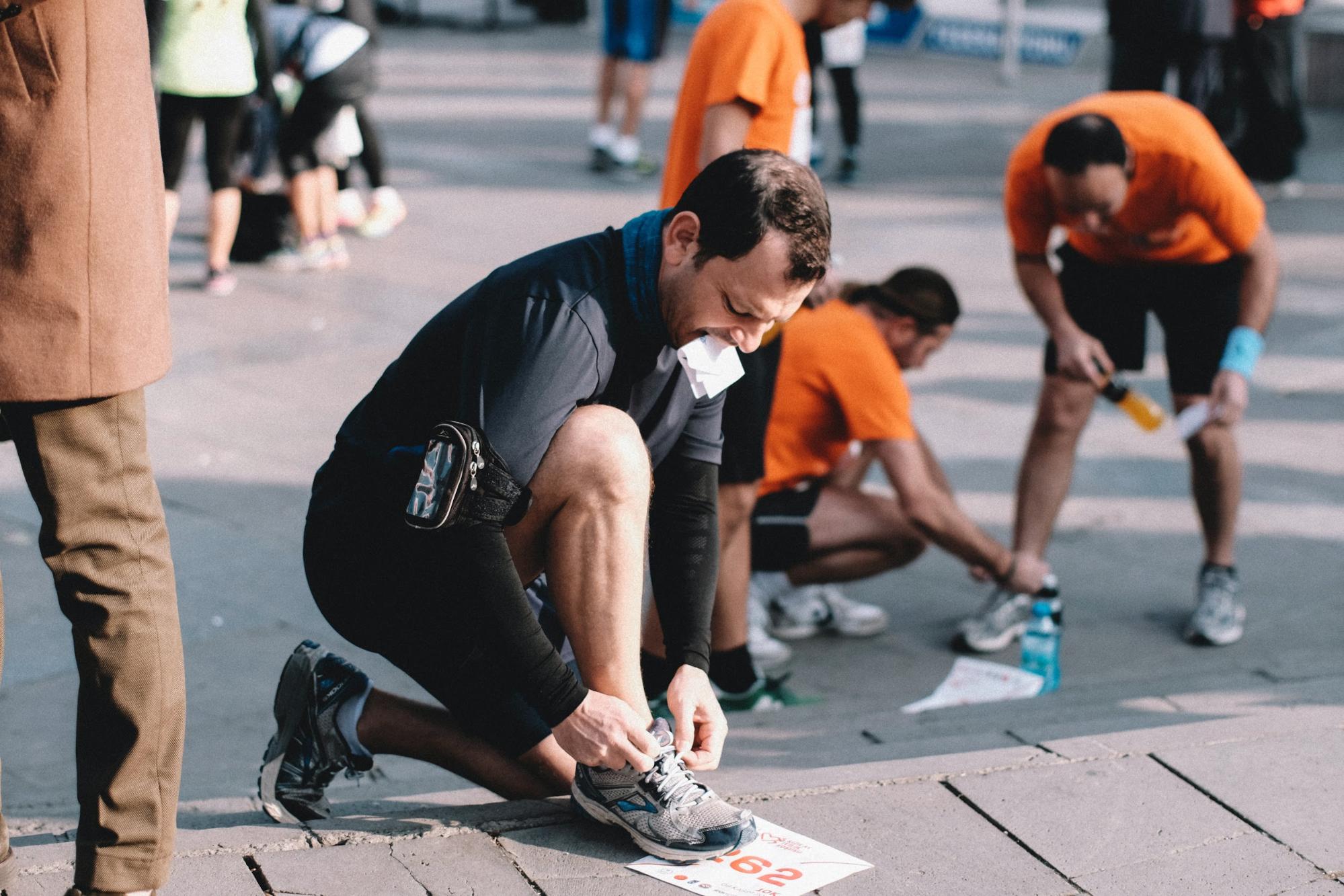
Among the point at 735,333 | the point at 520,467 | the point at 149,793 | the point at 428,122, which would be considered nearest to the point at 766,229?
the point at 735,333

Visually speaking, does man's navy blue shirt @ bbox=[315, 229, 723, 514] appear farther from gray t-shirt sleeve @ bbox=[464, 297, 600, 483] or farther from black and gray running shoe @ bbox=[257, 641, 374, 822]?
black and gray running shoe @ bbox=[257, 641, 374, 822]

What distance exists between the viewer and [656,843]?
7.91 ft

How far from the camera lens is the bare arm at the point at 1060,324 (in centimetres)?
421

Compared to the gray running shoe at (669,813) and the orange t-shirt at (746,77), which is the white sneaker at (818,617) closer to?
the orange t-shirt at (746,77)

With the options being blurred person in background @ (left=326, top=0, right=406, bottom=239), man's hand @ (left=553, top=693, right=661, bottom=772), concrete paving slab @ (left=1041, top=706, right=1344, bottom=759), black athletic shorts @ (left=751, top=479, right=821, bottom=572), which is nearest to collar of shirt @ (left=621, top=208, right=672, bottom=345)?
man's hand @ (left=553, top=693, right=661, bottom=772)

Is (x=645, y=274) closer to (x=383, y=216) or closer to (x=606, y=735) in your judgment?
(x=606, y=735)

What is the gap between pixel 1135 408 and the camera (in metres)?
4.30

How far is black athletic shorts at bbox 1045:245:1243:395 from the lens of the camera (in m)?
4.24

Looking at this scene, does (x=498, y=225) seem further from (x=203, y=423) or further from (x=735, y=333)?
(x=735, y=333)

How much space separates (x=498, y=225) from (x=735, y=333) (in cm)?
558

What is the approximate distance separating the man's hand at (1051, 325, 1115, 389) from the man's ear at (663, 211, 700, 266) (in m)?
2.14

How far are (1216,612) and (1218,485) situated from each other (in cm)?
35

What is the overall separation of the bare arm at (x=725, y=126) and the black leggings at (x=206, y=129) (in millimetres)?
3270

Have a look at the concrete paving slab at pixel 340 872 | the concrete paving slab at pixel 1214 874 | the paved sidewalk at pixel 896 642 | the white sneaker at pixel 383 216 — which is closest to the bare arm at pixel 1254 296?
the paved sidewalk at pixel 896 642
